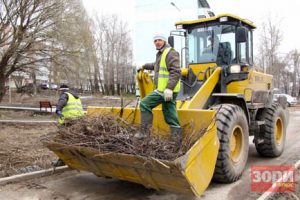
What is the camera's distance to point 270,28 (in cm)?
3731

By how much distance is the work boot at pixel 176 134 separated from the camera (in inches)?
199

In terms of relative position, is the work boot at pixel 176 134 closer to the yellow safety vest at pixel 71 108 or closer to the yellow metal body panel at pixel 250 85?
the yellow metal body panel at pixel 250 85

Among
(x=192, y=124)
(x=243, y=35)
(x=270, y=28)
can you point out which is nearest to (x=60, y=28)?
(x=243, y=35)

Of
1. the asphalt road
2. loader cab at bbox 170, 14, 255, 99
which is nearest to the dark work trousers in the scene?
the asphalt road

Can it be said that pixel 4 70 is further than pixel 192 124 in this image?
Yes

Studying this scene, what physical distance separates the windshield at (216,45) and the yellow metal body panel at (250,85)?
1.64ft

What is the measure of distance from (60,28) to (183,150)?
666 inches

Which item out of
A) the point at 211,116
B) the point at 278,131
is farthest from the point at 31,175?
the point at 278,131

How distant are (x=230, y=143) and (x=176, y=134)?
117 centimetres

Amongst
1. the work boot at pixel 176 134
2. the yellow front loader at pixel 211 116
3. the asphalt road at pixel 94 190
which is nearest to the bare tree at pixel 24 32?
the yellow front loader at pixel 211 116

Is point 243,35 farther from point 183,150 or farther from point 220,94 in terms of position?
point 183,150

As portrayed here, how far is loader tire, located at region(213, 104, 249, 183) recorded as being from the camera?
19.3ft

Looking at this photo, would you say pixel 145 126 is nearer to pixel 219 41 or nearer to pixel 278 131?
pixel 219 41

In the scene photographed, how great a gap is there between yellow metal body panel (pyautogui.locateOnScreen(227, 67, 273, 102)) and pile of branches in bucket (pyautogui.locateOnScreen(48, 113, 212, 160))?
204cm
